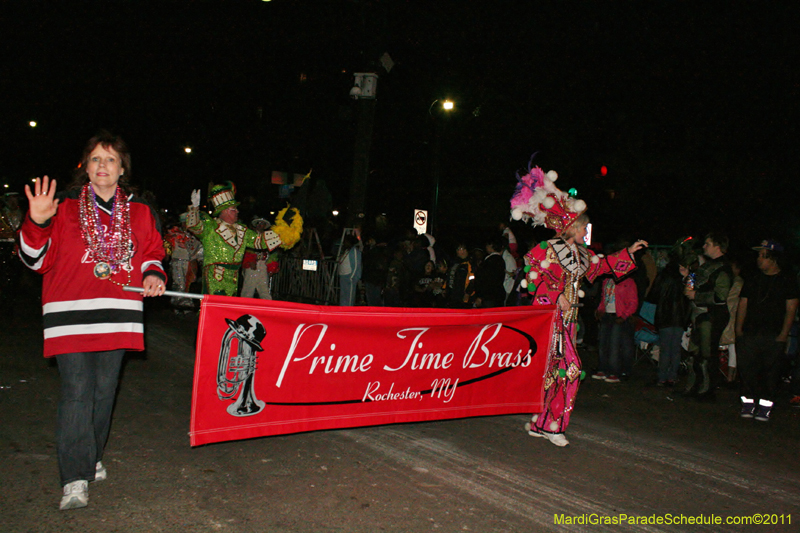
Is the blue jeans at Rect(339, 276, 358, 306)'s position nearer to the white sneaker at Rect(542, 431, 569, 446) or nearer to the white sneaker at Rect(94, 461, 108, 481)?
the white sneaker at Rect(542, 431, 569, 446)

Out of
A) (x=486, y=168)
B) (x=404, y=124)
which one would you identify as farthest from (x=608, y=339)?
(x=404, y=124)

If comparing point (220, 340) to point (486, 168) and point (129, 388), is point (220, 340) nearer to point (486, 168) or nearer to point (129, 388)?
point (129, 388)

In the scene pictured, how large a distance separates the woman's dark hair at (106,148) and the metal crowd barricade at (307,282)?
9.73 metres

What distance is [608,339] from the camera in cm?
900

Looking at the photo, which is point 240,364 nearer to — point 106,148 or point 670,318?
point 106,148

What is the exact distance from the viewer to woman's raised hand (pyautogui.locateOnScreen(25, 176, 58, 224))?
334 cm

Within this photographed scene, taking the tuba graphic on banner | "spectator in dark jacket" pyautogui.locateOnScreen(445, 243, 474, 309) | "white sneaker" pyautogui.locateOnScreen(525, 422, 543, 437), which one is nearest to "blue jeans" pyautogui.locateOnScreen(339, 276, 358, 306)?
"spectator in dark jacket" pyautogui.locateOnScreen(445, 243, 474, 309)

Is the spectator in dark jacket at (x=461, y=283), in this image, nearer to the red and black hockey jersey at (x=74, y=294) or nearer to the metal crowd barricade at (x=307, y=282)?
the metal crowd barricade at (x=307, y=282)

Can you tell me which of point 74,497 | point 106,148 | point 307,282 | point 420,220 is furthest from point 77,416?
point 420,220

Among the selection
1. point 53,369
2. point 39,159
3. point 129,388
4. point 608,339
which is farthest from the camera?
point 39,159

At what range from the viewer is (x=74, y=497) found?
3.55m

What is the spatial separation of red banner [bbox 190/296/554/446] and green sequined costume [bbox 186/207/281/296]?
118 inches

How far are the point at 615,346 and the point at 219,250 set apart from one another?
5547 millimetres

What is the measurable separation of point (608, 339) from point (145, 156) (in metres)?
30.0
